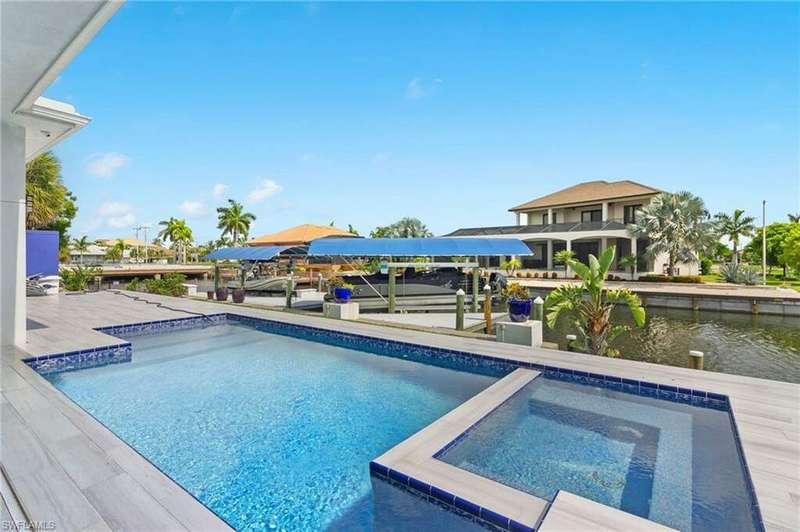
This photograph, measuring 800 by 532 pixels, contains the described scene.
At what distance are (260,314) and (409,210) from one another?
3342 cm

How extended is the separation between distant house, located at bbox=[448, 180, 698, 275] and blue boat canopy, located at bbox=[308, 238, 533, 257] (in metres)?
18.1

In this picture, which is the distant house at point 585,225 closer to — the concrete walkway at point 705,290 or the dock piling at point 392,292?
the concrete walkway at point 705,290

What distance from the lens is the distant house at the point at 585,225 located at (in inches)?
1134

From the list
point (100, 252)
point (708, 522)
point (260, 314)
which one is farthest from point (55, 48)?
point (100, 252)

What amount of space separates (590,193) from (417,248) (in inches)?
1063

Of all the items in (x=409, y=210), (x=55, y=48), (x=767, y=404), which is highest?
(x=409, y=210)

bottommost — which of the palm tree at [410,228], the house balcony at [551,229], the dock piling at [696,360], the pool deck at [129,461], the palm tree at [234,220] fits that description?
the pool deck at [129,461]

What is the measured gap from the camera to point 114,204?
184ft

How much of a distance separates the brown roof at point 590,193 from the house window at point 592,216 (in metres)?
1.37

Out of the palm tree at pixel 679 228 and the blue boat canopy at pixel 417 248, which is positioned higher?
the palm tree at pixel 679 228

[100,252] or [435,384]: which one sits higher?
[100,252]

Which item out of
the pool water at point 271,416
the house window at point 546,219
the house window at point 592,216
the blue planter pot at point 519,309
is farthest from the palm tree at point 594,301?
the house window at point 546,219

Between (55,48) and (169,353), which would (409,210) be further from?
(55,48)

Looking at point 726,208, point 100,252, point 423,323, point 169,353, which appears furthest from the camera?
point 100,252
